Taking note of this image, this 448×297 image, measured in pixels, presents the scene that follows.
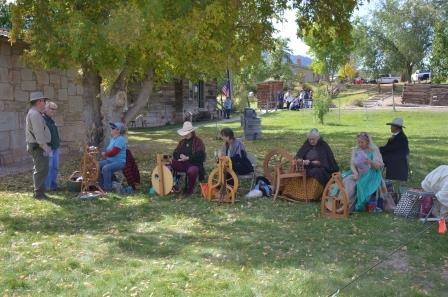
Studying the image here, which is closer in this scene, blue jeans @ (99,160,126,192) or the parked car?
blue jeans @ (99,160,126,192)

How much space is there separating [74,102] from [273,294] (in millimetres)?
12057

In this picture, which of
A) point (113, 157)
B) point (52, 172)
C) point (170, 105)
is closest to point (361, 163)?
point (113, 157)

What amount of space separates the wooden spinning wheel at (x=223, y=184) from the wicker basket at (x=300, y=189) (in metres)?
0.82

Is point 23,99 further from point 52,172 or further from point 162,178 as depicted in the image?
point 162,178

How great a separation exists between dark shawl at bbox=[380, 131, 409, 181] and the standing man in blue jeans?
13.9 ft

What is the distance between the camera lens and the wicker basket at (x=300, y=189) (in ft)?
26.2

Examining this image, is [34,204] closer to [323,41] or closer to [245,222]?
[245,222]

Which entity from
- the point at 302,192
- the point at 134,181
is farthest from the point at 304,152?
the point at 134,181

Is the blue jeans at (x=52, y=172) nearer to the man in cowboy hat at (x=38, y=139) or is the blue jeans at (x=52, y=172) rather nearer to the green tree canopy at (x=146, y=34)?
the man in cowboy hat at (x=38, y=139)

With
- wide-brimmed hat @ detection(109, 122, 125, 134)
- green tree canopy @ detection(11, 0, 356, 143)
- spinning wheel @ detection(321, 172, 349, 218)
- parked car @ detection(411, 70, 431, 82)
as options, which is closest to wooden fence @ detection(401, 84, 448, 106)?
parked car @ detection(411, 70, 431, 82)

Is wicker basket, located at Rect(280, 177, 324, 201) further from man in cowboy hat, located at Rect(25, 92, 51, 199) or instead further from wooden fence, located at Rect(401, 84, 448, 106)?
wooden fence, located at Rect(401, 84, 448, 106)

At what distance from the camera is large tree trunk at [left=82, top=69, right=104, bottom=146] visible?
12.1m

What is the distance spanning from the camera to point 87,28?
8438mm

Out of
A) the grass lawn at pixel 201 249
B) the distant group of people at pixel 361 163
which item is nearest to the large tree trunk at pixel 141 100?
the grass lawn at pixel 201 249
